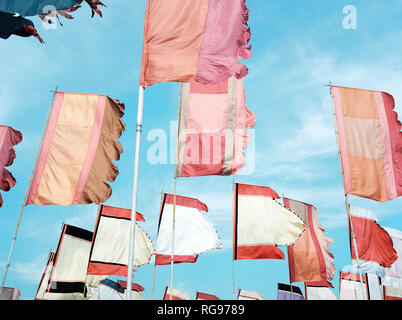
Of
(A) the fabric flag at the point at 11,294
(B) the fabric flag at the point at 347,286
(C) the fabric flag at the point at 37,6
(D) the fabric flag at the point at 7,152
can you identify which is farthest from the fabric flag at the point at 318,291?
(C) the fabric flag at the point at 37,6

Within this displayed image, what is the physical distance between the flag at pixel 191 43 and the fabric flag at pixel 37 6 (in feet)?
8.83

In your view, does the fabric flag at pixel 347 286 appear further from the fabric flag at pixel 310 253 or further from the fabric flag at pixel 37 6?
the fabric flag at pixel 37 6

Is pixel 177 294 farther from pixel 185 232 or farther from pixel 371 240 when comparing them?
pixel 371 240

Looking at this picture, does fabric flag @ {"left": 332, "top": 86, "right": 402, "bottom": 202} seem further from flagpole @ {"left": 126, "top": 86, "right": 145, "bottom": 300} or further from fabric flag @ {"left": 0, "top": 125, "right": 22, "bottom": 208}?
fabric flag @ {"left": 0, "top": 125, "right": 22, "bottom": 208}

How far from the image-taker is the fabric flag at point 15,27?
1242 centimetres

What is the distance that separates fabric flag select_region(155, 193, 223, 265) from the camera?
19375 millimetres

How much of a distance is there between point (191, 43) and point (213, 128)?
11.3 feet

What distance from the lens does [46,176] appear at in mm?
12430

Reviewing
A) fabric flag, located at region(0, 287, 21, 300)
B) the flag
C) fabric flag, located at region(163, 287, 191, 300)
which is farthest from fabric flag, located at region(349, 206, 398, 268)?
fabric flag, located at region(0, 287, 21, 300)

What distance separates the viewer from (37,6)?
12.0 metres

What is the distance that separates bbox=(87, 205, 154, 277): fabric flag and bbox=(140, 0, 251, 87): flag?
1208cm

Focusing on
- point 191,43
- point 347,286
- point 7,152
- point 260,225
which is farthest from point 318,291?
point 191,43

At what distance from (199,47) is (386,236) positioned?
1461 cm

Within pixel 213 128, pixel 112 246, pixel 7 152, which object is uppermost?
pixel 213 128
